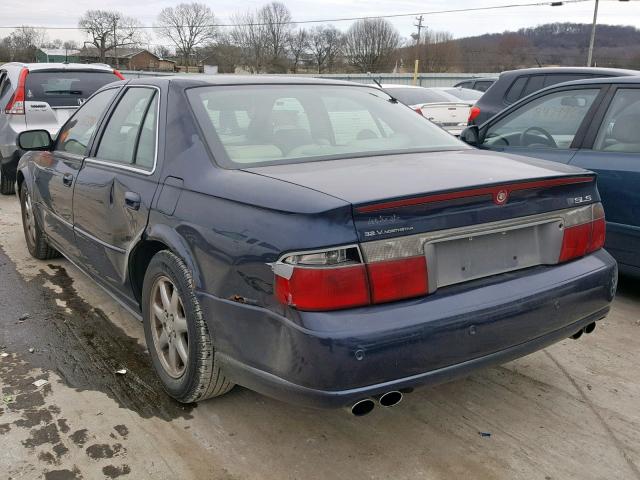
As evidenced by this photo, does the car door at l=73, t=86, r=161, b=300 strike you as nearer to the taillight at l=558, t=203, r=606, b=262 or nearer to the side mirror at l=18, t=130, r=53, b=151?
the side mirror at l=18, t=130, r=53, b=151

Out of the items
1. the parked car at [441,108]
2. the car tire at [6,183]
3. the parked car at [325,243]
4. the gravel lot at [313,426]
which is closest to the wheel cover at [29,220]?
the gravel lot at [313,426]

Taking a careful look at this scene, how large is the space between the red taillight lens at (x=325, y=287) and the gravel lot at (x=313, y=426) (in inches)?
32.4

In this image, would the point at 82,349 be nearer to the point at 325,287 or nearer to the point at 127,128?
the point at 127,128

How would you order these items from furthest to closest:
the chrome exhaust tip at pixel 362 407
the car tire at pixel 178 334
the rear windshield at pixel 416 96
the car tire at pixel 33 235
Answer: the rear windshield at pixel 416 96 → the car tire at pixel 33 235 → the car tire at pixel 178 334 → the chrome exhaust tip at pixel 362 407

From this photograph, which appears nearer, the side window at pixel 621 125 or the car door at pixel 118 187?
the car door at pixel 118 187

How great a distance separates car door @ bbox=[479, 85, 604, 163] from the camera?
4648mm

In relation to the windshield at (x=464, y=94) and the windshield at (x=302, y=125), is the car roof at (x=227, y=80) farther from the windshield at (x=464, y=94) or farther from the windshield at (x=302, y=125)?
the windshield at (x=464, y=94)

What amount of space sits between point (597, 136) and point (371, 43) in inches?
3012

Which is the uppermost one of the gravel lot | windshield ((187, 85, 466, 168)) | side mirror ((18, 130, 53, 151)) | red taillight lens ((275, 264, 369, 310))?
windshield ((187, 85, 466, 168))

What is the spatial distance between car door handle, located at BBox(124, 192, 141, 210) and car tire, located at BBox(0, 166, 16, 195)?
612 cm

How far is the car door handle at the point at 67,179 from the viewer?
4.05 metres

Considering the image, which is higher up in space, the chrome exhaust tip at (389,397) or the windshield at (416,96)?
the windshield at (416,96)

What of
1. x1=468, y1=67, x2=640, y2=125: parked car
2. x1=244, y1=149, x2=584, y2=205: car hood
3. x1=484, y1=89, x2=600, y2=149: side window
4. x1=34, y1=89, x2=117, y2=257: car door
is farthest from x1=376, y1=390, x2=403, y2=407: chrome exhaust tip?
x1=468, y1=67, x2=640, y2=125: parked car

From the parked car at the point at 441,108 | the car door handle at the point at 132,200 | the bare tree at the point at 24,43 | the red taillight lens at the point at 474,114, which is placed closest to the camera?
the car door handle at the point at 132,200
